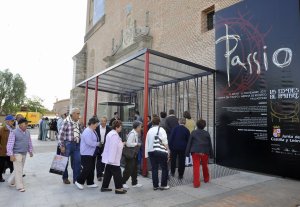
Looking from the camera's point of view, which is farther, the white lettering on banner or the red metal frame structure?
the red metal frame structure

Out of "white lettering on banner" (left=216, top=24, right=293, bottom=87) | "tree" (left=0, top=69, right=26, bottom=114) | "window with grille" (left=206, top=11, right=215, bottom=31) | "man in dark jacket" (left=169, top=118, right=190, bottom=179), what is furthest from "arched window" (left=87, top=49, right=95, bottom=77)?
"tree" (left=0, top=69, right=26, bottom=114)

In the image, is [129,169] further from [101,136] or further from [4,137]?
[4,137]

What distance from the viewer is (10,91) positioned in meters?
56.7

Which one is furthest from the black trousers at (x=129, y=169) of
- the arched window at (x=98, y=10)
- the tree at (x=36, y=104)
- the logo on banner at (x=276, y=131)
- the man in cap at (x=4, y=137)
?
the tree at (x=36, y=104)

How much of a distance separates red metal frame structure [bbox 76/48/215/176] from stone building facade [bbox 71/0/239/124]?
1.12m

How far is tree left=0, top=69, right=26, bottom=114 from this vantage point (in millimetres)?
55816

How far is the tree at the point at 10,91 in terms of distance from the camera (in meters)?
55.8

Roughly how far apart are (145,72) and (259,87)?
3423 mm

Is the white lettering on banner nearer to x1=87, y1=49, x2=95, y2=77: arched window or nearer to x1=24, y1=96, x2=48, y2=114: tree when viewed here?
x1=87, y1=49, x2=95, y2=77: arched window

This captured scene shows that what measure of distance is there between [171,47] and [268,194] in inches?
398

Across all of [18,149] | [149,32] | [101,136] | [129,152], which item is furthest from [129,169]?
[149,32]

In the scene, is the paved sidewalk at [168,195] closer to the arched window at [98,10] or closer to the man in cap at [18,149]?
the man in cap at [18,149]

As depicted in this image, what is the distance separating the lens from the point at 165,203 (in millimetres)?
4859

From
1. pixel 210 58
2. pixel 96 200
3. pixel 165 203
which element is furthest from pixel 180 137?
pixel 210 58
